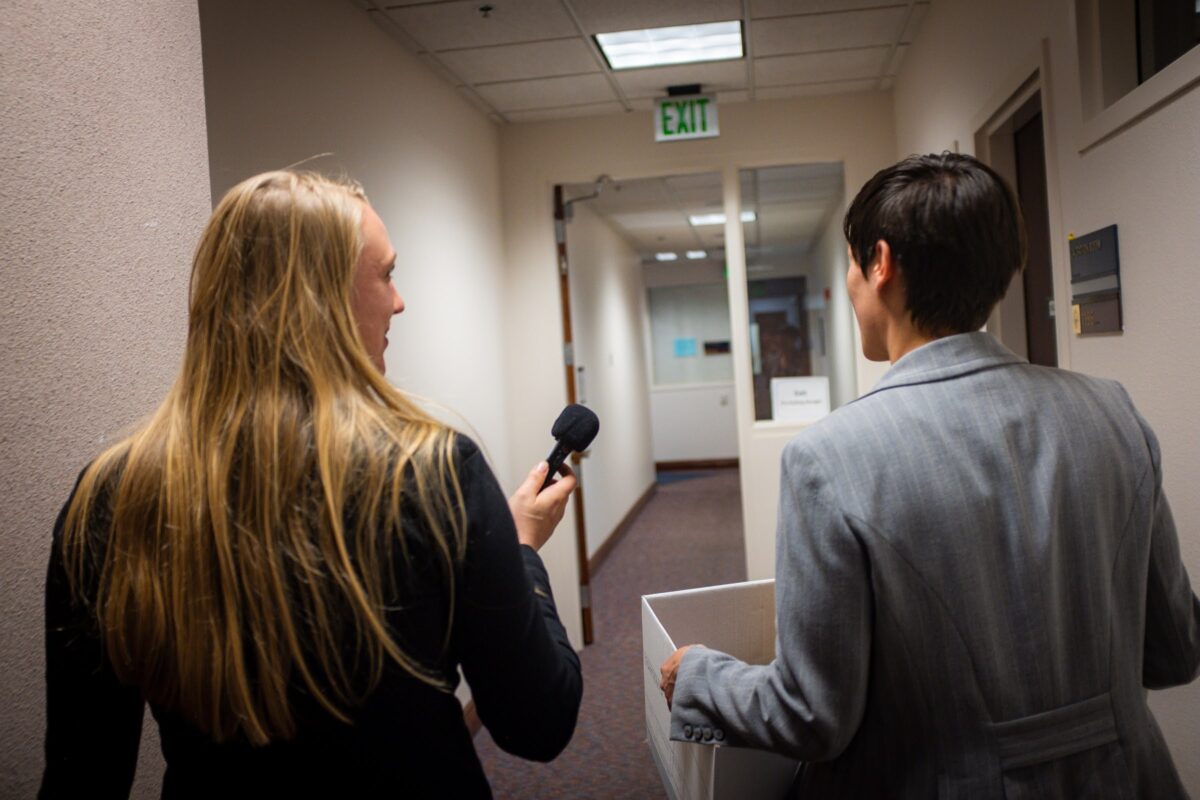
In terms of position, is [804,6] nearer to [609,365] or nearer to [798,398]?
[798,398]

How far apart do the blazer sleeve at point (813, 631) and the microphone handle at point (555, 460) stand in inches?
11.5

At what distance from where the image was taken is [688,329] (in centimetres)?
1090

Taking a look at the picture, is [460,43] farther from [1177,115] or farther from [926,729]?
[926,729]

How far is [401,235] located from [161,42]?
170 centimetres

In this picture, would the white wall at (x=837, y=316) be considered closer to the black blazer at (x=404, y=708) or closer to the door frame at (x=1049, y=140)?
the door frame at (x=1049, y=140)

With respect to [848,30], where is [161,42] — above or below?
below

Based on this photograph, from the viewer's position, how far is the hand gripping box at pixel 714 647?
1.04 m

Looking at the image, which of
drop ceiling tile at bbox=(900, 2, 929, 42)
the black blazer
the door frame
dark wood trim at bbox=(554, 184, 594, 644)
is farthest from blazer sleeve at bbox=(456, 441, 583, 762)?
dark wood trim at bbox=(554, 184, 594, 644)

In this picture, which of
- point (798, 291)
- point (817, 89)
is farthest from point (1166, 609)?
point (798, 291)

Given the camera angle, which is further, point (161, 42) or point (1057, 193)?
point (1057, 193)

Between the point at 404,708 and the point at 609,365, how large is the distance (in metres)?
6.48

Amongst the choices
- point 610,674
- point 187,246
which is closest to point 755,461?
point 610,674

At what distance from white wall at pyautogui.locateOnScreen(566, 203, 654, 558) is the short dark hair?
13.3 ft

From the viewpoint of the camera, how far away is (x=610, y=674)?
3990 mm
